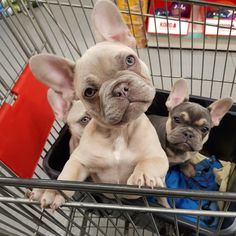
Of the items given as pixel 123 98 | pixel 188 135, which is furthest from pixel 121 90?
pixel 188 135

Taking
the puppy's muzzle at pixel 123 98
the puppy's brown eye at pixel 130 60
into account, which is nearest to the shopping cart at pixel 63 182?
the puppy's muzzle at pixel 123 98

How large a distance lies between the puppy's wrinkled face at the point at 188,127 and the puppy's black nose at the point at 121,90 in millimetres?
475

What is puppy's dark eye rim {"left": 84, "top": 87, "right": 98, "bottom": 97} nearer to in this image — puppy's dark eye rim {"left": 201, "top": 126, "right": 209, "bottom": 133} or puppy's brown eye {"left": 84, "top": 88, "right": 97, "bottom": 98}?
puppy's brown eye {"left": 84, "top": 88, "right": 97, "bottom": 98}

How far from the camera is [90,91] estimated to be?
3.03 ft

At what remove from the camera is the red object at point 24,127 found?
43.9 inches

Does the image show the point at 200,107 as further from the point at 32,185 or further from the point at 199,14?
the point at 199,14

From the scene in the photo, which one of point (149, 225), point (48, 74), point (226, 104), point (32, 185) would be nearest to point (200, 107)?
point (226, 104)

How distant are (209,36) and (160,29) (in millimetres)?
345

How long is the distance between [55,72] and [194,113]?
1.97ft

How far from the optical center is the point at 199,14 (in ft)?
7.58

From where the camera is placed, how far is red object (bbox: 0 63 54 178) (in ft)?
3.66

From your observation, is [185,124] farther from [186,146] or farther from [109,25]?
[109,25]

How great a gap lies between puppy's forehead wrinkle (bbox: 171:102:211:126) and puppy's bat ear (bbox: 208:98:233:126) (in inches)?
1.1

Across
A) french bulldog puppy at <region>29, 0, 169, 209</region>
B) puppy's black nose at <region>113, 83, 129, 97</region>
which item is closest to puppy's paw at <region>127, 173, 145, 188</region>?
french bulldog puppy at <region>29, 0, 169, 209</region>
